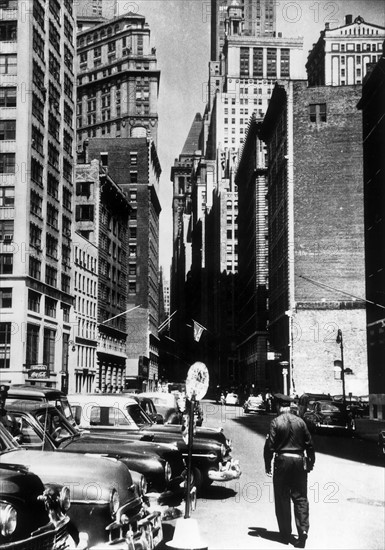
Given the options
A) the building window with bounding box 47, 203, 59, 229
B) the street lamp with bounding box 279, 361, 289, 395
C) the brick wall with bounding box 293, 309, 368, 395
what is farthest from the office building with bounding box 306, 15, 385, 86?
the building window with bounding box 47, 203, 59, 229

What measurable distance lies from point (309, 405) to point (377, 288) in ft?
46.0

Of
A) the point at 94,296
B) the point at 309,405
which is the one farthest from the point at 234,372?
the point at 309,405

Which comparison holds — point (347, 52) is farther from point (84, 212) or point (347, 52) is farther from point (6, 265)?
point (6, 265)

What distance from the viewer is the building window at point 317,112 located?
70.7 metres

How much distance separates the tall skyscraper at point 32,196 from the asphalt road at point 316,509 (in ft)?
111

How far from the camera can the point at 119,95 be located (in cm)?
15400

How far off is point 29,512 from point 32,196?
5475cm

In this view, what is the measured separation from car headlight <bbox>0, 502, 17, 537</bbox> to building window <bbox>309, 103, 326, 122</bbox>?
6796cm

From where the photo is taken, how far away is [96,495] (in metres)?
7.82

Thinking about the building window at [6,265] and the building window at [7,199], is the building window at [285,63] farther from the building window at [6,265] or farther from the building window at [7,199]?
the building window at [6,265]

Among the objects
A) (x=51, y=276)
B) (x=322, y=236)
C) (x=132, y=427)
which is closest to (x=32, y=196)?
(x=51, y=276)

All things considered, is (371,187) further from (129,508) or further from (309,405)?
(129,508)

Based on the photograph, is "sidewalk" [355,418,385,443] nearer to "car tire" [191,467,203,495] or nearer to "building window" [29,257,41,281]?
"car tire" [191,467,203,495]

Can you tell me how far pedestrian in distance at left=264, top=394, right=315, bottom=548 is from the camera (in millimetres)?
9930
